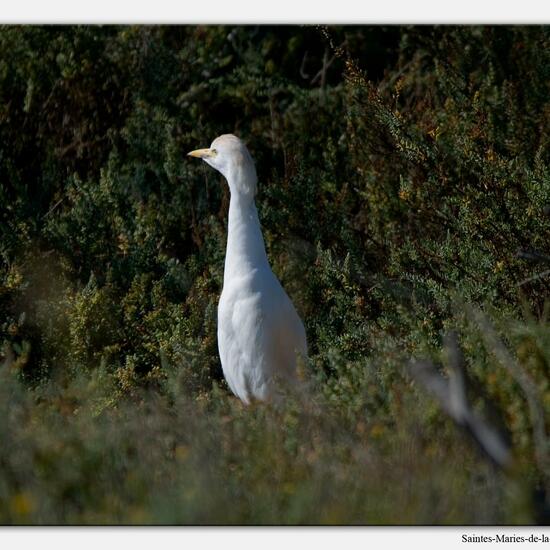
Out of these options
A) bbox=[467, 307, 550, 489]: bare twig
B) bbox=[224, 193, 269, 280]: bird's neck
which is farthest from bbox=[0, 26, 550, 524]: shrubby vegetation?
bbox=[224, 193, 269, 280]: bird's neck

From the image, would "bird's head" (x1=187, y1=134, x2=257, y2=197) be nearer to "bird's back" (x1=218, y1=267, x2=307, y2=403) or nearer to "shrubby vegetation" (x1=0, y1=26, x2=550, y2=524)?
"bird's back" (x1=218, y1=267, x2=307, y2=403)

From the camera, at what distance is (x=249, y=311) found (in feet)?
17.0

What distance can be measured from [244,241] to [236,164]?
0.37m

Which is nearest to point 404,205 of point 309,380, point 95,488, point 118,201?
point 118,201

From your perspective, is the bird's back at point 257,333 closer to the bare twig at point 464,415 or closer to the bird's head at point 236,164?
the bird's head at point 236,164

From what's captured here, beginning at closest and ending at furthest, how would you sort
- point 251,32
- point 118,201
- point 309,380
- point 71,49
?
point 309,380 < point 118,201 < point 71,49 < point 251,32

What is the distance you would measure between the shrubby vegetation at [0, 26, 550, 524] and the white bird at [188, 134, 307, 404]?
171 millimetres

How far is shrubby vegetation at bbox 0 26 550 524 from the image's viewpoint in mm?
3705

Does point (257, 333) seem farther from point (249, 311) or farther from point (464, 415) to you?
point (464, 415)

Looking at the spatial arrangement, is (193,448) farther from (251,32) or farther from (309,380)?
(251,32)

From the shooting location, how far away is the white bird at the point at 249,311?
205 inches

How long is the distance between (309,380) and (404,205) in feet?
8.17

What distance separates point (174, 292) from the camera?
6719 millimetres

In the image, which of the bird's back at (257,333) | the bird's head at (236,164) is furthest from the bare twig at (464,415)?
the bird's head at (236,164)
